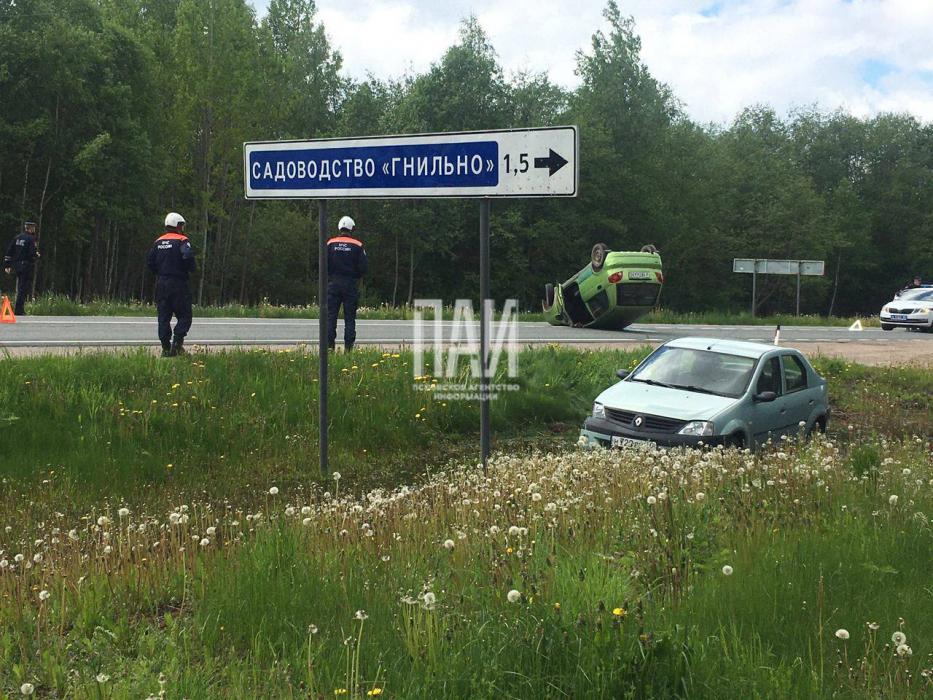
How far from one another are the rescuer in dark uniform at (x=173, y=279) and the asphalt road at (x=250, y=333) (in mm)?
2112

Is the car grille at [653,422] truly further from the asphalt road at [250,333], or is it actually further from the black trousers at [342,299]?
the asphalt road at [250,333]

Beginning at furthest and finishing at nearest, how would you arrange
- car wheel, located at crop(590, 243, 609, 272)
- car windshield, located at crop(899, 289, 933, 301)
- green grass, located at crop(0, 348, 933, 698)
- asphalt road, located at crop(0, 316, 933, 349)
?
car windshield, located at crop(899, 289, 933, 301) < car wheel, located at crop(590, 243, 609, 272) < asphalt road, located at crop(0, 316, 933, 349) < green grass, located at crop(0, 348, 933, 698)

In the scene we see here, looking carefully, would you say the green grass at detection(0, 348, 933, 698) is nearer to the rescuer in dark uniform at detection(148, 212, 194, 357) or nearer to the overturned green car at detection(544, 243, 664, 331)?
the rescuer in dark uniform at detection(148, 212, 194, 357)

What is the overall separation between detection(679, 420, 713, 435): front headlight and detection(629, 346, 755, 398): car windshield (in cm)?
96

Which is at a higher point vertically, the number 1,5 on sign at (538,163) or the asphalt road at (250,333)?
the number 1,5 on sign at (538,163)

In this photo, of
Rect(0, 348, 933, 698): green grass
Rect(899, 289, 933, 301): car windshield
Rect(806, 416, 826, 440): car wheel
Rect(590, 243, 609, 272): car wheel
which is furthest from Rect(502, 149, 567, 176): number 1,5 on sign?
Rect(899, 289, 933, 301): car windshield

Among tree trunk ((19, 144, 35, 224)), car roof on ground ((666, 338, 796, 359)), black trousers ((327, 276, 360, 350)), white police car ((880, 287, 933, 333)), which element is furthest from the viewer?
tree trunk ((19, 144, 35, 224))

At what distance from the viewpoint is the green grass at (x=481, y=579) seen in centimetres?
362

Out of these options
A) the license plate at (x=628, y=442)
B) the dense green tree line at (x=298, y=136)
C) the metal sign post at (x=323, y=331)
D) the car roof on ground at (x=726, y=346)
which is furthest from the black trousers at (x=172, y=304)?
the dense green tree line at (x=298, y=136)

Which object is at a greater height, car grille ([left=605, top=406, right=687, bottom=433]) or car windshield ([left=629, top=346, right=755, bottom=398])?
car windshield ([left=629, top=346, right=755, bottom=398])

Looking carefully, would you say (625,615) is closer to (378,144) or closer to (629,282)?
(378,144)

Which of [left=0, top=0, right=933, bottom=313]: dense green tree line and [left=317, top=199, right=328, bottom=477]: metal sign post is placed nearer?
[left=317, top=199, right=328, bottom=477]: metal sign post

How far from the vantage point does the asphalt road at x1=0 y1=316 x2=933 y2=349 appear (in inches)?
613

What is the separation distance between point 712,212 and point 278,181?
194ft
